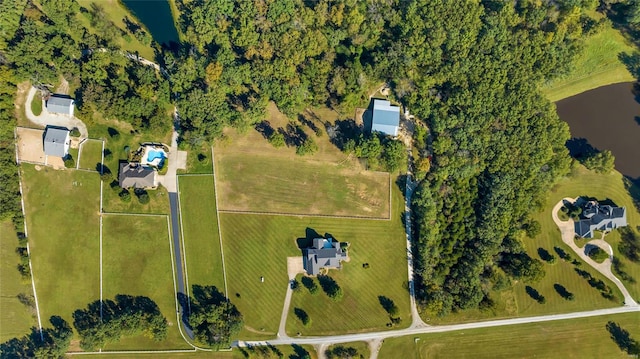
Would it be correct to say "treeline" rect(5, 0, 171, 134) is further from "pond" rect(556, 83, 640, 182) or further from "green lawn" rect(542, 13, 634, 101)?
"pond" rect(556, 83, 640, 182)

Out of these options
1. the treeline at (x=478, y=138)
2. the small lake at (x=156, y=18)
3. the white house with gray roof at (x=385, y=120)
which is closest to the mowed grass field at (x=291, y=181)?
the white house with gray roof at (x=385, y=120)

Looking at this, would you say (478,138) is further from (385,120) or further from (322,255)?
(322,255)

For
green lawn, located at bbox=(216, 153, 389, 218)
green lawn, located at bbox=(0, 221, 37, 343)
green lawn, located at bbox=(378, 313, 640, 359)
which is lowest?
green lawn, located at bbox=(378, 313, 640, 359)

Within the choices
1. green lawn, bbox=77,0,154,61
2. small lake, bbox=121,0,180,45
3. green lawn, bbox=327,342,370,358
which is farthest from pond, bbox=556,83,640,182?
green lawn, bbox=77,0,154,61

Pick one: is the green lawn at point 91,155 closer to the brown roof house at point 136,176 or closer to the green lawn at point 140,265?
the brown roof house at point 136,176

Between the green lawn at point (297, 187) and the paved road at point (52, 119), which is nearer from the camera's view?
the paved road at point (52, 119)

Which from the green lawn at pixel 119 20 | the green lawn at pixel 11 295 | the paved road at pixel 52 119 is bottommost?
the green lawn at pixel 11 295

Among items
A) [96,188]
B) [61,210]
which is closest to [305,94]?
[96,188]
